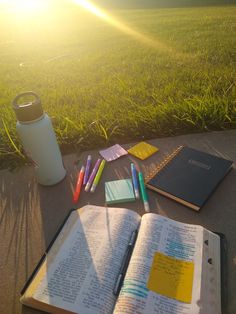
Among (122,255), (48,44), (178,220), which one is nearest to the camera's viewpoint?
(122,255)

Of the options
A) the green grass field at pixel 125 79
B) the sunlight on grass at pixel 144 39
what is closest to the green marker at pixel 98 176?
the green grass field at pixel 125 79

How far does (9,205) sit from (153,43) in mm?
3880

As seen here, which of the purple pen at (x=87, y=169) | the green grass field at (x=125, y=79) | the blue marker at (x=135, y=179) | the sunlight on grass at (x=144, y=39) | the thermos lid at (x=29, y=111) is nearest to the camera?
the thermos lid at (x=29, y=111)

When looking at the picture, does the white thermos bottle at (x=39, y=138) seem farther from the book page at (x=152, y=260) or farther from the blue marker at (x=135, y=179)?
the book page at (x=152, y=260)

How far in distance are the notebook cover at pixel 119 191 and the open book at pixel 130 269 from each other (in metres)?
0.13

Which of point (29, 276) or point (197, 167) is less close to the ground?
point (197, 167)

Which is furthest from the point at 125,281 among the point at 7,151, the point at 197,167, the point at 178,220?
the point at 7,151

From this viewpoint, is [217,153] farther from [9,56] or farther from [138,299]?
[9,56]

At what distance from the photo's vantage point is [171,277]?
893mm

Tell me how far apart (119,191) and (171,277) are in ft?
1.60

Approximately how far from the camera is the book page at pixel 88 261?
844 mm

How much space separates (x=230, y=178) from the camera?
131cm

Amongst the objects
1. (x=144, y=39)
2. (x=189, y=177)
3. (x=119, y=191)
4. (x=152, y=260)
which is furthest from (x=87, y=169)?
(x=144, y=39)

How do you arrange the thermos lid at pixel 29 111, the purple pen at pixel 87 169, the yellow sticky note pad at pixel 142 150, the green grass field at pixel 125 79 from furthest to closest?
the green grass field at pixel 125 79, the yellow sticky note pad at pixel 142 150, the purple pen at pixel 87 169, the thermos lid at pixel 29 111
